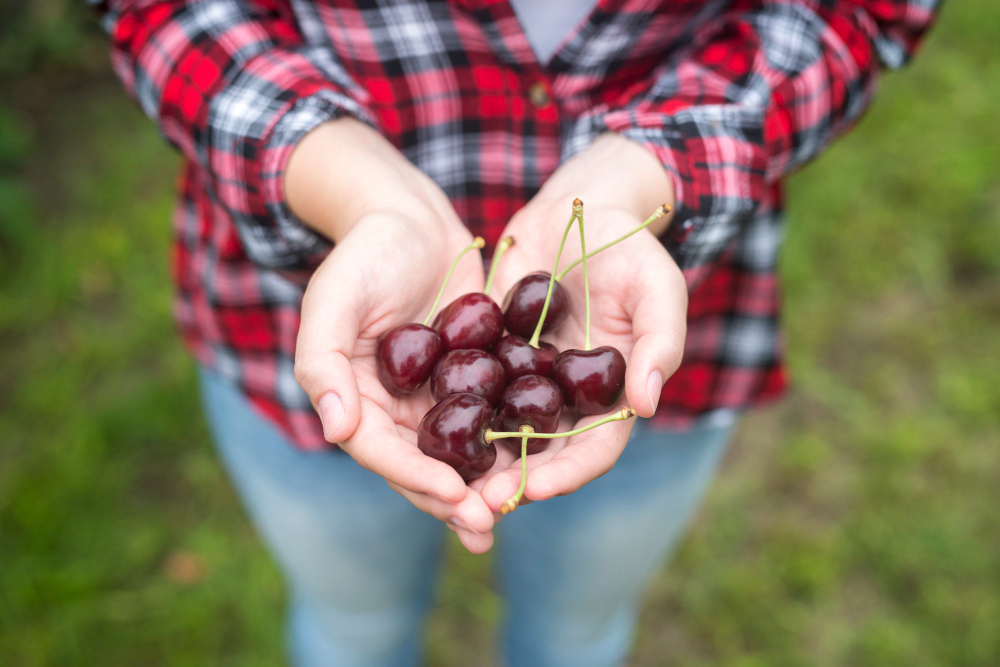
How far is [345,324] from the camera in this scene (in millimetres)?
1259

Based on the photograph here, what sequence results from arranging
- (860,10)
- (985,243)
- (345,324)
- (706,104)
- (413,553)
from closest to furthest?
(345,324)
(706,104)
(860,10)
(413,553)
(985,243)

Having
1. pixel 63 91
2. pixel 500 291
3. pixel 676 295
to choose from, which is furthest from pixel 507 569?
pixel 63 91

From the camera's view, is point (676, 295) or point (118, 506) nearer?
point (676, 295)

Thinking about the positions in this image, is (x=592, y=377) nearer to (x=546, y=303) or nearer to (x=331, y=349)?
(x=546, y=303)

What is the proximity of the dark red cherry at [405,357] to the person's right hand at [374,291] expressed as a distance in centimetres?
3

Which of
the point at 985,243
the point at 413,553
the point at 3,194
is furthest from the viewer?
the point at 985,243

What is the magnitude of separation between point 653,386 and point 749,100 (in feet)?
2.27

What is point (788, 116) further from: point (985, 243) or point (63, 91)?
point (63, 91)

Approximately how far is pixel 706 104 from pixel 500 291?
1.80 feet

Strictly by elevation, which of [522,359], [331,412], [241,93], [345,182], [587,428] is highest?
[241,93]

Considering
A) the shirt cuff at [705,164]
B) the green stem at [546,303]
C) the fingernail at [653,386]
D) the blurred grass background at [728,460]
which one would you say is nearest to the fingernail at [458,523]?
the fingernail at [653,386]

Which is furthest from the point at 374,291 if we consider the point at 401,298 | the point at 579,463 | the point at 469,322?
the point at 579,463

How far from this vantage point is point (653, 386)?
1211 mm

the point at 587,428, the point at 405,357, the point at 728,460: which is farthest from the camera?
the point at 728,460
